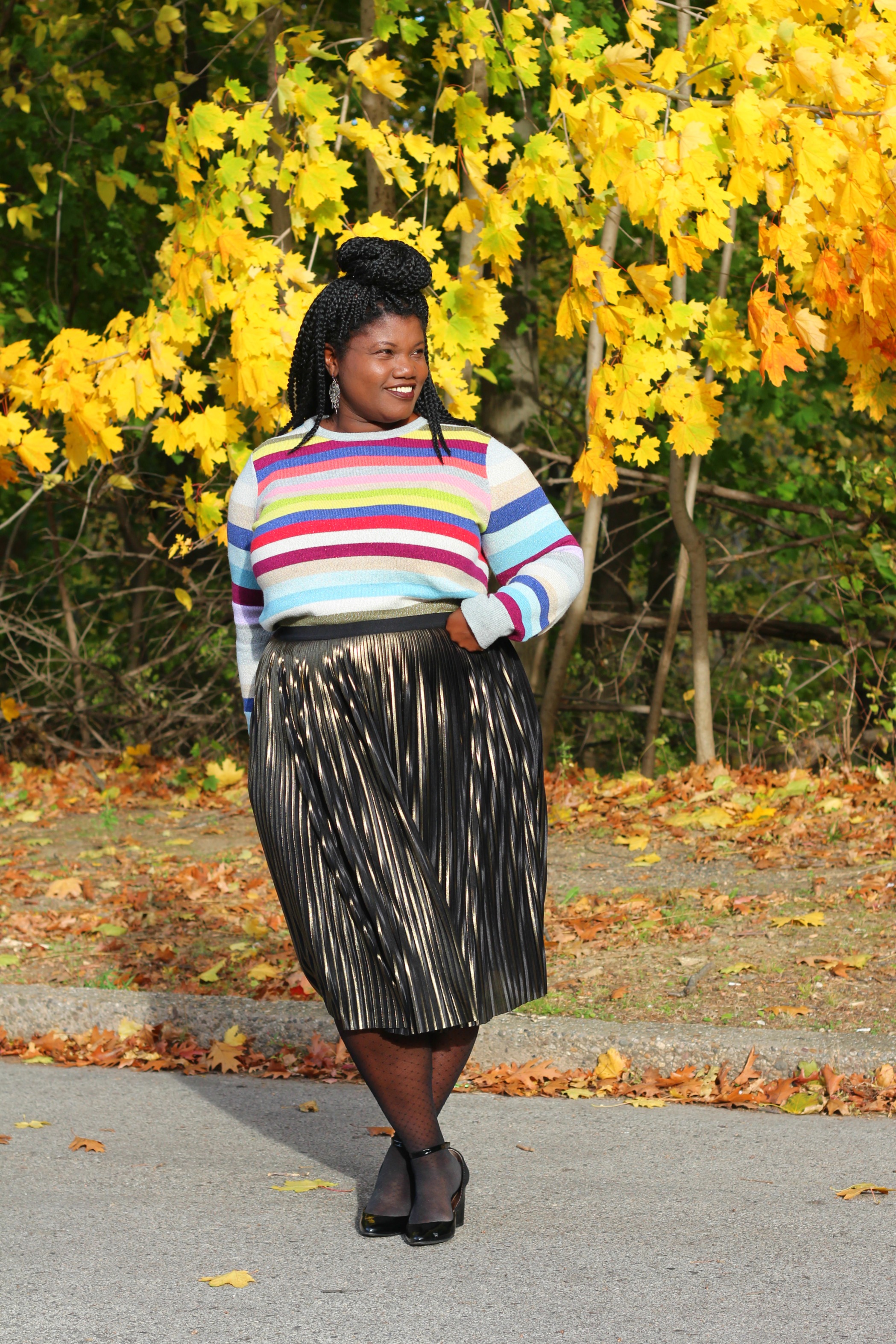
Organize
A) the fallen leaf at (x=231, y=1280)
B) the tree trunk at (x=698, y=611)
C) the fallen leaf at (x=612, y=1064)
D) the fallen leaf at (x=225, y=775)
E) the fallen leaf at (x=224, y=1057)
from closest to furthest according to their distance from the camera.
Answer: the fallen leaf at (x=231, y=1280) → the fallen leaf at (x=612, y=1064) → the fallen leaf at (x=224, y=1057) → the tree trunk at (x=698, y=611) → the fallen leaf at (x=225, y=775)

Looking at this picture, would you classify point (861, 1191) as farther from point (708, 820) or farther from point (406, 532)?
point (708, 820)

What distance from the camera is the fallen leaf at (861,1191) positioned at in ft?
11.1

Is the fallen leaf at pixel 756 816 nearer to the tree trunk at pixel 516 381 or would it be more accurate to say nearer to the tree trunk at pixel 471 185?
the tree trunk at pixel 471 185

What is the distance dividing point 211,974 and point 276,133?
3507 millimetres

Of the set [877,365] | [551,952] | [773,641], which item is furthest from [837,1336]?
[773,641]

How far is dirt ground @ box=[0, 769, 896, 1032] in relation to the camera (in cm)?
491

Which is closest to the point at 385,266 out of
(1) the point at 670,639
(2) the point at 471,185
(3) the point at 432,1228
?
(3) the point at 432,1228

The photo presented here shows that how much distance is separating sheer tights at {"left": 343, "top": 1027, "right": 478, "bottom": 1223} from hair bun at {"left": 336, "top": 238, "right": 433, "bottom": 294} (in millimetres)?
1545

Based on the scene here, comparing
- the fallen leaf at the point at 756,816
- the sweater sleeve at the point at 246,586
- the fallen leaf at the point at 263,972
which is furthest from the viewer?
the fallen leaf at the point at 756,816

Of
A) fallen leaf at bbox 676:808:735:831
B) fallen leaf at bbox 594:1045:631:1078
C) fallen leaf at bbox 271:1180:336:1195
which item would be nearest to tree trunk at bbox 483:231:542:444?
fallen leaf at bbox 676:808:735:831

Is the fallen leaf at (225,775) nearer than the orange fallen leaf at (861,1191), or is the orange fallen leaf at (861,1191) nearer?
the orange fallen leaf at (861,1191)

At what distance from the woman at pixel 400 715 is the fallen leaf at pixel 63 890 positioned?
12.2ft

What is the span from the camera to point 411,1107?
3.15 metres

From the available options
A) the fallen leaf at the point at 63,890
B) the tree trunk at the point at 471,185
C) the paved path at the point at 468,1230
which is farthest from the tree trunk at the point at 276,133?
the paved path at the point at 468,1230
